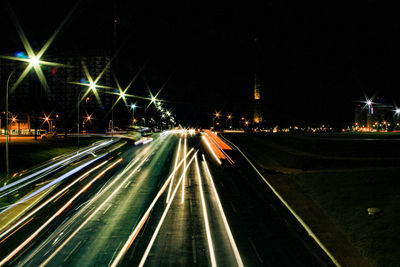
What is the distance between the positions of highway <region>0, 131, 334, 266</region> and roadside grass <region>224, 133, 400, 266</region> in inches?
95.2

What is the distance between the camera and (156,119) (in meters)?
148

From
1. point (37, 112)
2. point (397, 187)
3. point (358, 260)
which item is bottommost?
point (358, 260)

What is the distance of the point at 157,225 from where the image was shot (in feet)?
49.1

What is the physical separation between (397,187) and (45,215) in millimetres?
20912

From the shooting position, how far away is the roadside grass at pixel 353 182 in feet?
43.7

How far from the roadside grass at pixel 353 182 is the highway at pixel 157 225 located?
95.2 inches

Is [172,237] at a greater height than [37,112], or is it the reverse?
[37,112]

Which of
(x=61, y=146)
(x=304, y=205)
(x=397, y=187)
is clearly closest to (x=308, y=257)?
(x=304, y=205)

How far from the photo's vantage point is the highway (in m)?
11.5

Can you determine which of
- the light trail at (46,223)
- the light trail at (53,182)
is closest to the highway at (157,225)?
the light trail at (46,223)

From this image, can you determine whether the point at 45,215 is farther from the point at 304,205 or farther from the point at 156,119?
the point at 156,119

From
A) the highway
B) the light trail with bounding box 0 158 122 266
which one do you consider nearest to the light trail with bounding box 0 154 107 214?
the highway

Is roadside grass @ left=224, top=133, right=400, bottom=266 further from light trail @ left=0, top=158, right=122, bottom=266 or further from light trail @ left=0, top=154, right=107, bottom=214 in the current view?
light trail @ left=0, top=154, right=107, bottom=214

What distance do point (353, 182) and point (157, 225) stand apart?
1415 cm
